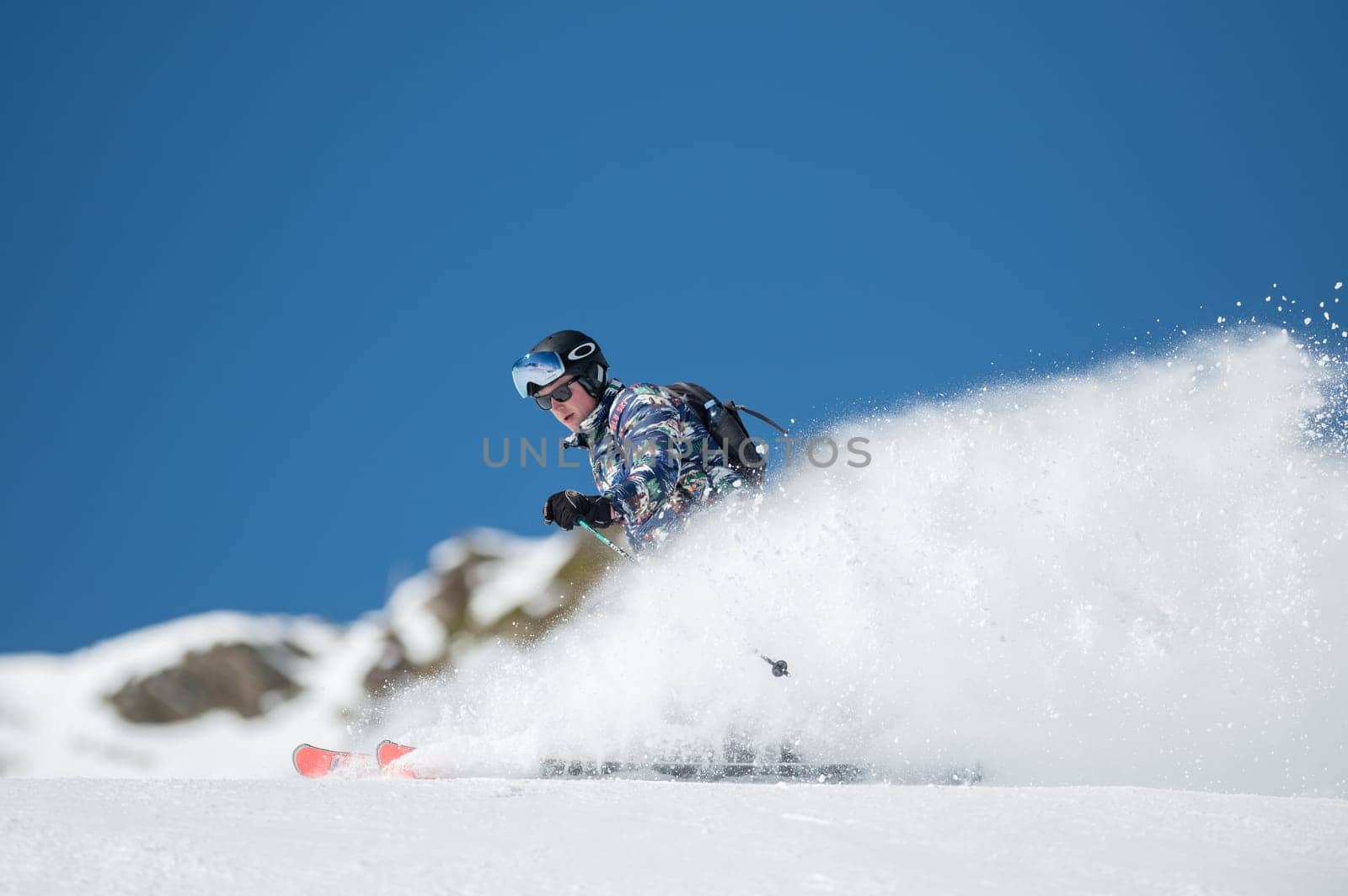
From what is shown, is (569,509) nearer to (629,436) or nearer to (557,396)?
(629,436)

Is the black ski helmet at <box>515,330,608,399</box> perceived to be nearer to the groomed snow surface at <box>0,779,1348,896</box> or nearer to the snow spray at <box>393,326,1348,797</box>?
the snow spray at <box>393,326,1348,797</box>

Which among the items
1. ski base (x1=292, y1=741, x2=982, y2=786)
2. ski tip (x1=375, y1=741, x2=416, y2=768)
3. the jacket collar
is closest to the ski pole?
ski base (x1=292, y1=741, x2=982, y2=786)

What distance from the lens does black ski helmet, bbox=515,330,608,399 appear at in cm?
703

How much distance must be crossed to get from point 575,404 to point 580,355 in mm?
310

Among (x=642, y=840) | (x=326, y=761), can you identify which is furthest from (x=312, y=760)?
(x=642, y=840)

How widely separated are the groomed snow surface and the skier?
8.95ft

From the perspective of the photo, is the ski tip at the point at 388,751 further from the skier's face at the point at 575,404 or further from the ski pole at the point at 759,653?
the skier's face at the point at 575,404

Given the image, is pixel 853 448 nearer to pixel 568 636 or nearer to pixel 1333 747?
pixel 568 636

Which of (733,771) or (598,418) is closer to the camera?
(733,771)

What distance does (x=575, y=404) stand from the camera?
23.3 feet

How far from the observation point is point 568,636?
7301 millimetres

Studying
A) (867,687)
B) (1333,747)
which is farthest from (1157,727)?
(867,687)

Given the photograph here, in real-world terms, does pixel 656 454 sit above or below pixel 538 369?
below

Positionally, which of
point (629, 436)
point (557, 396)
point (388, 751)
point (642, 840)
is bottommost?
point (642, 840)
